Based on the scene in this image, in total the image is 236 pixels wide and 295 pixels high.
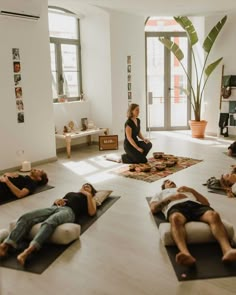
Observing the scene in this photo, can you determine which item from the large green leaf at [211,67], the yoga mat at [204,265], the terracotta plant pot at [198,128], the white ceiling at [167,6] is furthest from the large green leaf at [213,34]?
the yoga mat at [204,265]

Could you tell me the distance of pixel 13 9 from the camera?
5457mm

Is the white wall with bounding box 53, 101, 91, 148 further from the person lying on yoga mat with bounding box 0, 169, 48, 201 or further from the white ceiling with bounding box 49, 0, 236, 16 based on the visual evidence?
the person lying on yoga mat with bounding box 0, 169, 48, 201

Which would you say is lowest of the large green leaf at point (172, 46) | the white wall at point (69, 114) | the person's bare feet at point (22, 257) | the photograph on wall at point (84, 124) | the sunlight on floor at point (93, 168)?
the sunlight on floor at point (93, 168)

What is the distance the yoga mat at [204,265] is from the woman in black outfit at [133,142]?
317 cm

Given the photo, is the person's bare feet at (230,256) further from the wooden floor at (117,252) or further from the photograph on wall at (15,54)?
the photograph on wall at (15,54)

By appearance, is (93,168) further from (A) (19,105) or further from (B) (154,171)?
(A) (19,105)

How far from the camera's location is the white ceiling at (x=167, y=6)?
687cm

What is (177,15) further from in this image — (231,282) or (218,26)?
(231,282)

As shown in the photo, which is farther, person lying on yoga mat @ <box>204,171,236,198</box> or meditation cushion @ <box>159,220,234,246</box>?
person lying on yoga mat @ <box>204,171,236,198</box>

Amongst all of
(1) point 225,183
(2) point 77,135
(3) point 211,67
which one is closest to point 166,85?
(3) point 211,67

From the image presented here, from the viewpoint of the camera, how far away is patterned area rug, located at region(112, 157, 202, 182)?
534 cm

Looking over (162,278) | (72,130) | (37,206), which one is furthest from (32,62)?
(162,278)

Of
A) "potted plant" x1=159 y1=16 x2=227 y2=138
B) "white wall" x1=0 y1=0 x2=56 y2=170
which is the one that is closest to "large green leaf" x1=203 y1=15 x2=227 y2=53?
"potted plant" x1=159 y1=16 x2=227 y2=138

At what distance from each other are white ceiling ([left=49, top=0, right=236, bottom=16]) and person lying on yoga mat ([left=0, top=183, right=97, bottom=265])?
4427 millimetres
